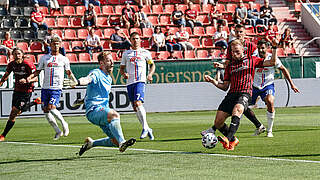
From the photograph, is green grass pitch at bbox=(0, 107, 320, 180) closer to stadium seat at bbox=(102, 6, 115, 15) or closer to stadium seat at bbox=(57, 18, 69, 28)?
stadium seat at bbox=(57, 18, 69, 28)

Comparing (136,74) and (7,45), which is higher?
(136,74)

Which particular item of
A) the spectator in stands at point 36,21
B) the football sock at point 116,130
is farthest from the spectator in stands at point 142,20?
the football sock at point 116,130

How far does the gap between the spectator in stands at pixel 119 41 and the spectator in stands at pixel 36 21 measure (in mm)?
3143

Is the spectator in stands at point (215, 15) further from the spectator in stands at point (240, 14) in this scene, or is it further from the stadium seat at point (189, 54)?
the stadium seat at point (189, 54)

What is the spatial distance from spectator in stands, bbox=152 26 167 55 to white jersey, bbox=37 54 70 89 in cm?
1397

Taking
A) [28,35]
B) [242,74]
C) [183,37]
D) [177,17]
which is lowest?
[183,37]

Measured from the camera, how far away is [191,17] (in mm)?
31234

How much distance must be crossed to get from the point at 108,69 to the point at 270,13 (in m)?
24.4

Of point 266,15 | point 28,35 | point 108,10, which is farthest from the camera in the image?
point 266,15

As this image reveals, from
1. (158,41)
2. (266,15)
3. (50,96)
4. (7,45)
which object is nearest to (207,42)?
(158,41)

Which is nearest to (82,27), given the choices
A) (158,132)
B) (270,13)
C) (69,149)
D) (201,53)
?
(201,53)

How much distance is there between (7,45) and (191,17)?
9411mm

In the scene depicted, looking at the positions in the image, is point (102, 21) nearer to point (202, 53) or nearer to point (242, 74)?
point (202, 53)

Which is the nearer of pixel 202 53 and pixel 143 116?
pixel 143 116
